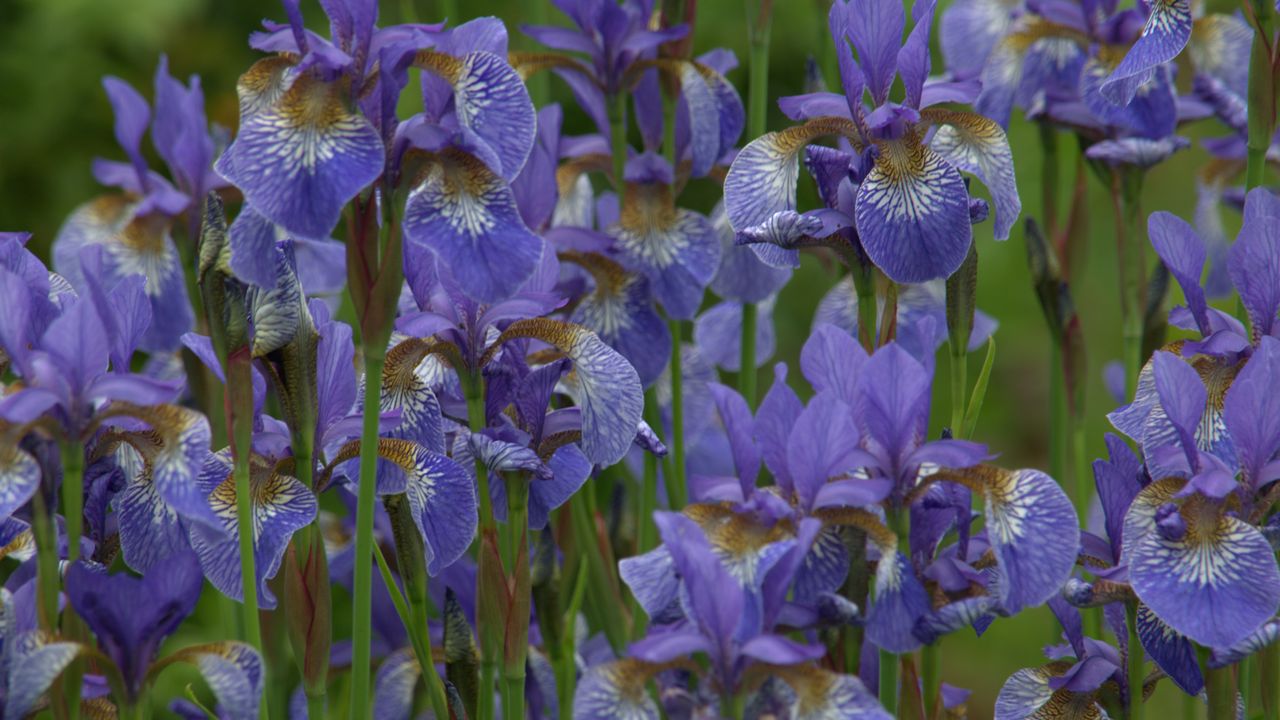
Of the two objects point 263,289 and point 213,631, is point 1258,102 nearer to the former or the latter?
point 263,289

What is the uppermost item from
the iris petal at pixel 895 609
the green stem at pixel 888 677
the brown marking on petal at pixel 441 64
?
the brown marking on petal at pixel 441 64

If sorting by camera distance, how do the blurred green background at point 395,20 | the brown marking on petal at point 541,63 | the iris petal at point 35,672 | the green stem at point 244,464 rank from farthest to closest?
the blurred green background at point 395,20, the brown marking on petal at point 541,63, the green stem at point 244,464, the iris petal at point 35,672

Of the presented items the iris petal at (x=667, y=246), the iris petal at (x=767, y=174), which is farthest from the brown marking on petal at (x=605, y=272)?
the iris petal at (x=767, y=174)

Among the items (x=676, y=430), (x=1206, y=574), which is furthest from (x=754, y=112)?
(x=1206, y=574)

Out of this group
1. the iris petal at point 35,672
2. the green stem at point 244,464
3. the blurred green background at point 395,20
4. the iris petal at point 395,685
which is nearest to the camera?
the iris petal at point 35,672

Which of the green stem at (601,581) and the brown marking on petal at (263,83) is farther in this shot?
the green stem at (601,581)

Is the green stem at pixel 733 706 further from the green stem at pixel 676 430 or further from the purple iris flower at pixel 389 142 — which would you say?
the green stem at pixel 676 430

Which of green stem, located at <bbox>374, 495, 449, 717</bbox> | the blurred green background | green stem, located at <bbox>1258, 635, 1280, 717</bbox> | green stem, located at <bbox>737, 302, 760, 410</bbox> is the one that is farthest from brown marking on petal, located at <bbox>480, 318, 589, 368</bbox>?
the blurred green background

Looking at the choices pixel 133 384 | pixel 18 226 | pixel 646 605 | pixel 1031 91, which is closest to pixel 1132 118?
pixel 1031 91

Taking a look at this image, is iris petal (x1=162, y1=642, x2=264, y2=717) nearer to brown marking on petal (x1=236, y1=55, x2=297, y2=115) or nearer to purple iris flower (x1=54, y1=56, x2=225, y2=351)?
brown marking on petal (x1=236, y1=55, x2=297, y2=115)
